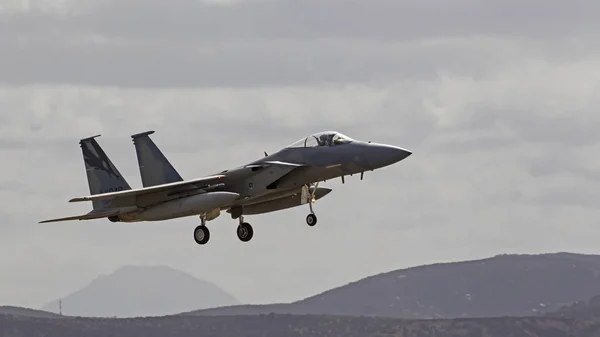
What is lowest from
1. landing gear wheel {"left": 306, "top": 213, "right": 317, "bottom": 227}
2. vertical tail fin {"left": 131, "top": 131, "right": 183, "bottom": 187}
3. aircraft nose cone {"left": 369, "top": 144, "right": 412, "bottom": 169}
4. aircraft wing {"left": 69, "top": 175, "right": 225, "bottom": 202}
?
landing gear wheel {"left": 306, "top": 213, "right": 317, "bottom": 227}

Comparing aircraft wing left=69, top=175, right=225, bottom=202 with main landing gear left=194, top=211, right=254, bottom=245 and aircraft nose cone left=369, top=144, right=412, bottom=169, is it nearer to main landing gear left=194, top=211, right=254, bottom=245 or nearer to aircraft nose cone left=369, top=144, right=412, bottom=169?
main landing gear left=194, top=211, right=254, bottom=245

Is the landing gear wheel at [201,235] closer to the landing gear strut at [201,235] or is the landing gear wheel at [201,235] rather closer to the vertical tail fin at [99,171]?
the landing gear strut at [201,235]

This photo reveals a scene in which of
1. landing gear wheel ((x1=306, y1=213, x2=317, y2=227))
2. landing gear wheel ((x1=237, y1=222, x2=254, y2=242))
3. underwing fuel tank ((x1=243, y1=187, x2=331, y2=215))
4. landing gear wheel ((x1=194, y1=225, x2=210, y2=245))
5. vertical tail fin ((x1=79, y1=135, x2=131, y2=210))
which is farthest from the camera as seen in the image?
vertical tail fin ((x1=79, y1=135, x2=131, y2=210))

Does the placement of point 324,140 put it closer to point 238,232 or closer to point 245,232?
point 245,232

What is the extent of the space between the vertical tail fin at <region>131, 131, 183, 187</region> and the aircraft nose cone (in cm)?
1206

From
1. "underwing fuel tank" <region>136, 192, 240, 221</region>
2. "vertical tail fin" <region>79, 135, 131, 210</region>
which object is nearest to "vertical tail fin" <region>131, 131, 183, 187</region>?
"vertical tail fin" <region>79, 135, 131, 210</region>

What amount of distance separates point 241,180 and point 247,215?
364 centimetres

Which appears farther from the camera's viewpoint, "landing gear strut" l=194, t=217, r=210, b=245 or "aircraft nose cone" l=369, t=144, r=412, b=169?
"landing gear strut" l=194, t=217, r=210, b=245

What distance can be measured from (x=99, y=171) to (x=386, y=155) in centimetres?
1641

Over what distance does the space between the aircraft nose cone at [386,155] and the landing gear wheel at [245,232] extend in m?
7.91

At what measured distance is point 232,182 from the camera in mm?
67250

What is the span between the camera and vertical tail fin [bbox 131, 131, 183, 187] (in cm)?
7138

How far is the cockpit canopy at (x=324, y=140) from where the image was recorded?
6481 centimetres

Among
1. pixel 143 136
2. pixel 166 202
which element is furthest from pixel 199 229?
pixel 143 136
